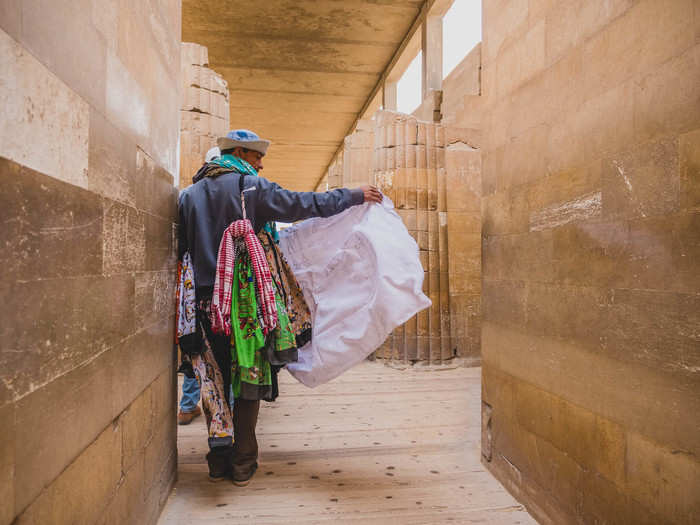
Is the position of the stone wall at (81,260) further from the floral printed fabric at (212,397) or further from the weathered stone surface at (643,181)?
the weathered stone surface at (643,181)

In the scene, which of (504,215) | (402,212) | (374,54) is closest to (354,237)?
(504,215)

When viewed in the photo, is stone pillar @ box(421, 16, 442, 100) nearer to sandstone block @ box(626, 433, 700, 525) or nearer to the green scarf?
the green scarf

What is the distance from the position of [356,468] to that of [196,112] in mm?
3920

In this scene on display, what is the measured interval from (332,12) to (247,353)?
24.6ft

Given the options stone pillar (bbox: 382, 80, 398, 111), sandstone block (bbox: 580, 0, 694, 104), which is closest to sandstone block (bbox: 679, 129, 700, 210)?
sandstone block (bbox: 580, 0, 694, 104)

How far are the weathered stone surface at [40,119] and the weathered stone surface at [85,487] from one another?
0.78 m

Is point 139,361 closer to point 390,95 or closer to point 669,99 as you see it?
point 669,99

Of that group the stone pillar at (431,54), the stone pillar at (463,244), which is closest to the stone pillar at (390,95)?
the stone pillar at (431,54)

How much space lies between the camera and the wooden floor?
7.90ft

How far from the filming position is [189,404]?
368 cm

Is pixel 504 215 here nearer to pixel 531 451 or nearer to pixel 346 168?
pixel 531 451

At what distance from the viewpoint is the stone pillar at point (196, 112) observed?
498cm

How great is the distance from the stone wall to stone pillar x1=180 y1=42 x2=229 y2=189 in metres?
2.82

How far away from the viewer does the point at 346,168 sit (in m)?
6.73
